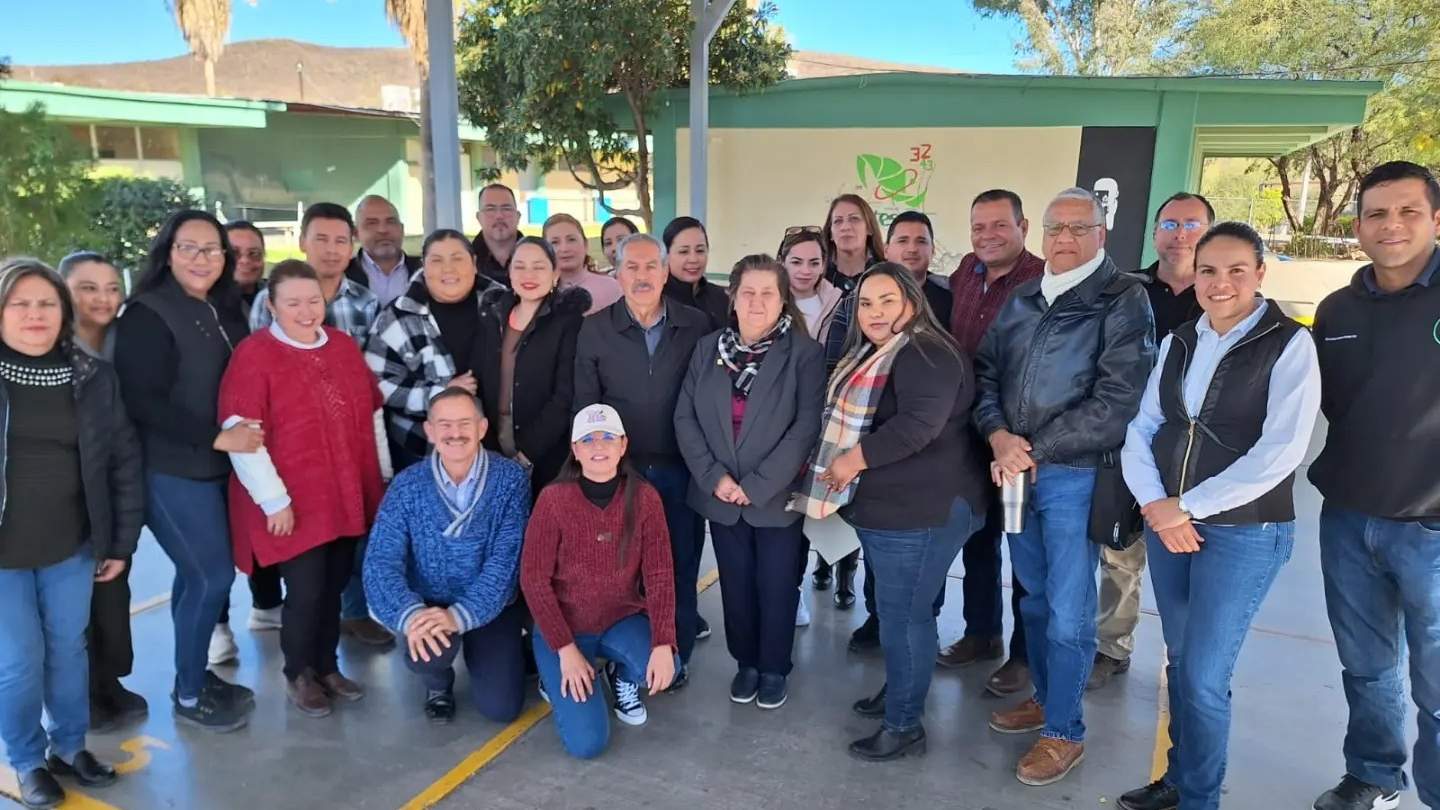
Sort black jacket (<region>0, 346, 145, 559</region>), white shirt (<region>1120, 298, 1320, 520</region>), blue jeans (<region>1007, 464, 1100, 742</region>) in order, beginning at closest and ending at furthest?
white shirt (<region>1120, 298, 1320, 520</region>)
black jacket (<region>0, 346, 145, 559</region>)
blue jeans (<region>1007, 464, 1100, 742</region>)

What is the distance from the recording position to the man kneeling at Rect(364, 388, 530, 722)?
315 cm

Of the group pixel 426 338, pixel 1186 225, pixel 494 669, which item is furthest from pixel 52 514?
pixel 1186 225

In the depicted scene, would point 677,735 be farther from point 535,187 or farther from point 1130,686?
point 535,187

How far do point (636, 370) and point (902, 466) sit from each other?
1090 mm

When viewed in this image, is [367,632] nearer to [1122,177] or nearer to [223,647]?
[223,647]

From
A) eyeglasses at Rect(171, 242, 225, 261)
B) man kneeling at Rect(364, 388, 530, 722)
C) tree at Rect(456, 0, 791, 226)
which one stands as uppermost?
tree at Rect(456, 0, 791, 226)

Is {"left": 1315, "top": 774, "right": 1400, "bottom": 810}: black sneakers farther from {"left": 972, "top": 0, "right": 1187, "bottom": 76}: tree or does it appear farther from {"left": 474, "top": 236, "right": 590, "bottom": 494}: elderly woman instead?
{"left": 972, "top": 0, "right": 1187, "bottom": 76}: tree

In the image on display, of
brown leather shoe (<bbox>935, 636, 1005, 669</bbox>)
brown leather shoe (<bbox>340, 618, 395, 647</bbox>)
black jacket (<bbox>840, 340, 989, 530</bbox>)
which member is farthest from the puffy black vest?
brown leather shoe (<bbox>340, 618, 395, 647</bbox>)

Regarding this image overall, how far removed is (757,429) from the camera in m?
3.20

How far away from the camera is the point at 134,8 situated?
1743 inches

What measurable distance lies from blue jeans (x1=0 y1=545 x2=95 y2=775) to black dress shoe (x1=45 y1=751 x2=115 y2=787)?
0.02 meters

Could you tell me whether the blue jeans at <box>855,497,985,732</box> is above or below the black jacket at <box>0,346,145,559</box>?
below

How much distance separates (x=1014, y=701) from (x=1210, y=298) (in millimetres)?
1784

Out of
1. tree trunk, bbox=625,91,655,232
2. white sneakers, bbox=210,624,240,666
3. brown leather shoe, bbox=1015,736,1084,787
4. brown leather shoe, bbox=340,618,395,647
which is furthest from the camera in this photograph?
tree trunk, bbox=625,91,655,232
